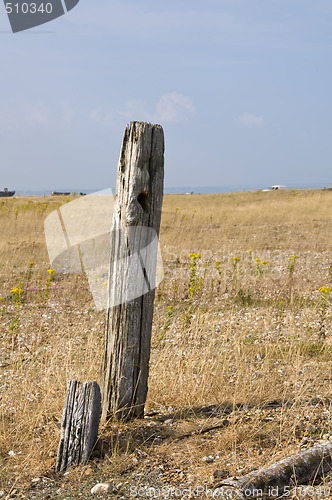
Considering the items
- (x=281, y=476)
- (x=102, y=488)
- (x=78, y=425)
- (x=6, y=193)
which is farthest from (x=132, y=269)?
(x=6, y=193)

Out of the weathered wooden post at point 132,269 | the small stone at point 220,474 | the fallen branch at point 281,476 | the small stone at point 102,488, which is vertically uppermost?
the weathered wooden post at point 132,269

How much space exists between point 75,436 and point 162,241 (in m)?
11.8

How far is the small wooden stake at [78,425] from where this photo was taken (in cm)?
333

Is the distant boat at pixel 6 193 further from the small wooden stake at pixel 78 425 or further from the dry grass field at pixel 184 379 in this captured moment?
the small wooden stake at pixel 78 425

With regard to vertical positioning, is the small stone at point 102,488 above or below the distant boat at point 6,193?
below

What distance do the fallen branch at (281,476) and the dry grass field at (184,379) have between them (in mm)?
200

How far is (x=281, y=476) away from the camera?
289 centimetres

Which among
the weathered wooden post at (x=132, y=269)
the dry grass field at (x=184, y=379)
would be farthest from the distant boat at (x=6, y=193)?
the weathered wooden post at (x=132, y=269)

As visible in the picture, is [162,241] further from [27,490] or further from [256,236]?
[27,490]

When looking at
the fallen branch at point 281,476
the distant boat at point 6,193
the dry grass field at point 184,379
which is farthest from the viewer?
the distant boat at point 6,193

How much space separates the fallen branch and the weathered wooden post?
3.94 ft

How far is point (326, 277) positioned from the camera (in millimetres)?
9773

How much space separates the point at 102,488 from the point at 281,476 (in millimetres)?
1174

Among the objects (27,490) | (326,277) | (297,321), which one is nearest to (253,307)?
(297,321)
